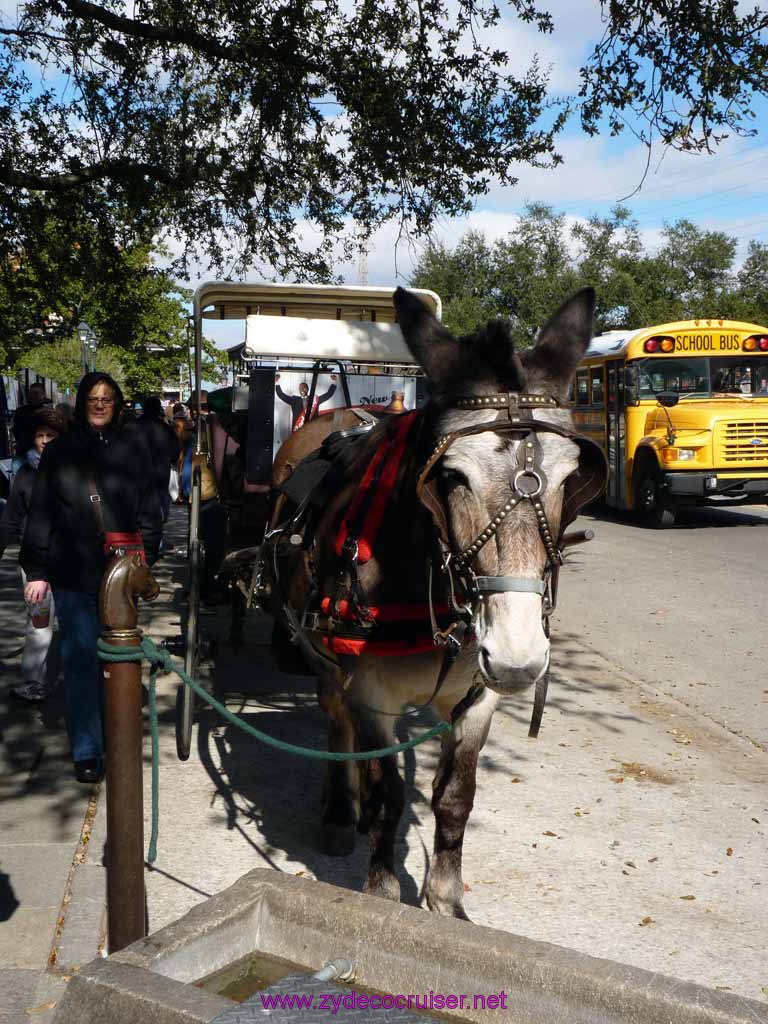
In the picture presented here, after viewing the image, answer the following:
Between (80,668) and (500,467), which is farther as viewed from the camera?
(80,668)

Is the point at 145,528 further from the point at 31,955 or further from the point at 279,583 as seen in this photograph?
the point at 31,955

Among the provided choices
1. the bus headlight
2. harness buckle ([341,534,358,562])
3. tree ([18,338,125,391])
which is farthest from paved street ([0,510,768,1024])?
tree ([18,338,125,391])

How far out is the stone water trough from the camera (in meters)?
2.39

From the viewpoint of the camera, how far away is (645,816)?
5.28m

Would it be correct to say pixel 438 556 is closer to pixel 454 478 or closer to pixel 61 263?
pixel 454 478

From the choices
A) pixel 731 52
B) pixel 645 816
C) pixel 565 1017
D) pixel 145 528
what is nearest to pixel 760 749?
pixel 645 816

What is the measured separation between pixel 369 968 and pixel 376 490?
1593 mm

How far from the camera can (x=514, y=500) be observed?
113 inches

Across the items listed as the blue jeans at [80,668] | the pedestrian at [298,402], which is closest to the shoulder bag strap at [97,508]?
the blue jeans at [80,668]

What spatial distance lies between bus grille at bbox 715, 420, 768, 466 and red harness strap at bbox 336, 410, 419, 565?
14.2m

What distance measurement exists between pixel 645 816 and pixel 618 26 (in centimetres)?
795

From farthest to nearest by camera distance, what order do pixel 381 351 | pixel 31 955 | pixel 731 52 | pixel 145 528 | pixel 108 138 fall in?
pixel 108 138 → pixel 731 52 → pixel 381 351 → pixel 145 528 → pixel 31 955

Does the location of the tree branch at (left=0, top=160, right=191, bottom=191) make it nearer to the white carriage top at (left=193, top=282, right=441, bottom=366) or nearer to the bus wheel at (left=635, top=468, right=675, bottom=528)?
the white carriage top at (left=193, top=282, right=441, bottom=366)

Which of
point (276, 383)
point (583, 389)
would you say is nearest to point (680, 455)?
point (583, 389)
